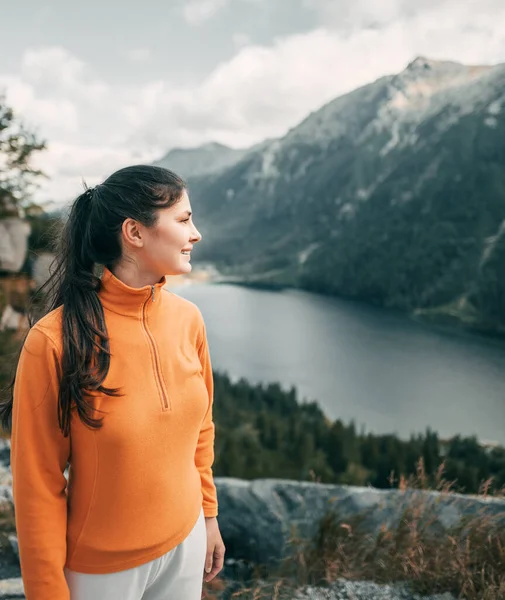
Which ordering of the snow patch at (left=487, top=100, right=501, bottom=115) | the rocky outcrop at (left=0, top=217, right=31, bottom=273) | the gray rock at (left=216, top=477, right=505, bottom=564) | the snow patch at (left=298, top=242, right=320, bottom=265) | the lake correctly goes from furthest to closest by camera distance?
the snow patch at (left=298, top=242, right=320, bottom=265) < the snow patch at (left=487, top=100, right=501, bottom=115) < the lake < the rocky outcrop at (left=0, top=217, right=31, bottom=273) < the gray rock at (left=216, top=477, right=505, bottom=564)

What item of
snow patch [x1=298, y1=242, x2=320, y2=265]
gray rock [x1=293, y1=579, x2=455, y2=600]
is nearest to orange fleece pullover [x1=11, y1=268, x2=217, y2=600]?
gray rock [x1=293, y1=579, x2=455, y2=600]

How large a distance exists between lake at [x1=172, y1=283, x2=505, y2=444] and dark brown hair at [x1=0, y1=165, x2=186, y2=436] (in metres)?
29.3

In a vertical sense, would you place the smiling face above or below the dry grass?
above

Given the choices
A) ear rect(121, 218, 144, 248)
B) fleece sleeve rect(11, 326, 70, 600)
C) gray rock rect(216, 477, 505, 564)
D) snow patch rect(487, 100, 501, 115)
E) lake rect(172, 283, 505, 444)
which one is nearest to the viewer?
fleece sleeve rect(11, 326, 70, 600)

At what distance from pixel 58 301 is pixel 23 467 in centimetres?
36

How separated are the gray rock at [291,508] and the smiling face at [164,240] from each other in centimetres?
211

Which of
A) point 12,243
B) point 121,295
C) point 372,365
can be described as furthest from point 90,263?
point 372,365

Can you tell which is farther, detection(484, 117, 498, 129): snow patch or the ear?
detection(484, 117, 498, 129): snow patch

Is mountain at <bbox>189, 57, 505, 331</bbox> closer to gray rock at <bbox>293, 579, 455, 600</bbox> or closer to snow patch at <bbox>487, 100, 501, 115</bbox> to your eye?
snow patch at <bbox>487, 100, 501, 115</bbox>

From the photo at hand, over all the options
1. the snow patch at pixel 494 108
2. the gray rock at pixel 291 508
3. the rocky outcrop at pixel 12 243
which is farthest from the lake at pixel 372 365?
the snow patch at pixel 494 108

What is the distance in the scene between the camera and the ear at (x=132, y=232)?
3.65ft

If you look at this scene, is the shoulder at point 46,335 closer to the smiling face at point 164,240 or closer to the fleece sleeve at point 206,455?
the smiling face at point 164,240

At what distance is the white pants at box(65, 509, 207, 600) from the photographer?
108cm

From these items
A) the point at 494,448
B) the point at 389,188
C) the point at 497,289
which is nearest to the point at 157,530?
the point at 494,448
